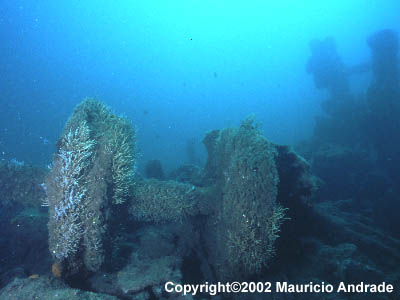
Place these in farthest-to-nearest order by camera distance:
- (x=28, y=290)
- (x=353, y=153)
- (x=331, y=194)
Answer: (x=353, y=153)
(x=331, y=194)
(x=28, y=290)

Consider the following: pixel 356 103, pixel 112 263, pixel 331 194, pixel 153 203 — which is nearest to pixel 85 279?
pixel 112 263

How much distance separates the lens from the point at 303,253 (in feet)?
19.8

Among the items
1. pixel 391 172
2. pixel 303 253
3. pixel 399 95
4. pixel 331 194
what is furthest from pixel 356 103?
pixel 303 253

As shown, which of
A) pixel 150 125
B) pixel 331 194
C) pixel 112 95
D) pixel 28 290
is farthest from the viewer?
pixel 112 95

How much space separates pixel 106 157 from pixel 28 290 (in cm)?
300

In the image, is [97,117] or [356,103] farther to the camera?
[356,103]

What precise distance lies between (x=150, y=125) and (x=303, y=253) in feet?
330

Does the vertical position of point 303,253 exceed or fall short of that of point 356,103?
it falls short

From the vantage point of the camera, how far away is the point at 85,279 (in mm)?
5293

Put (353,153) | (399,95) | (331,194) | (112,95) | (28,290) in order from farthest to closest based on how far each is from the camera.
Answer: (112,95) → (399,95) → (353,153) → (331,194) → (28,290)

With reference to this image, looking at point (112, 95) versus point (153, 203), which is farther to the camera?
point (112, 95)

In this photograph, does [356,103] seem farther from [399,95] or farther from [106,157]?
[106,157]

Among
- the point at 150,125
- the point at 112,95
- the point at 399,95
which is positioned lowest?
the point at 399,95

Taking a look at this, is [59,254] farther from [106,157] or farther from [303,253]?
[303,253]
